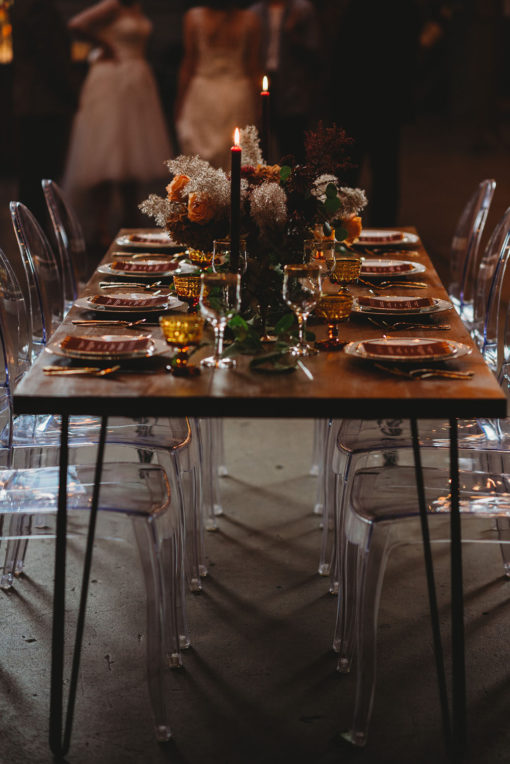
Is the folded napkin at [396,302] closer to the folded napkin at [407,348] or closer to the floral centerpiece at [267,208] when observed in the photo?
the floral centerpiece at [267,208]

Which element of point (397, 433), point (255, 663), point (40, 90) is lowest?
point (255, 663)

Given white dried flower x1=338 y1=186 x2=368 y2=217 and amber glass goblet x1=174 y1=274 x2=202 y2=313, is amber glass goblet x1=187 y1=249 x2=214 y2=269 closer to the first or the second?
amber glass goblet x1=174 y1=274 x2=202 y2=313

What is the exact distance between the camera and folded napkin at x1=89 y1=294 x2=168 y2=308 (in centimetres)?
254

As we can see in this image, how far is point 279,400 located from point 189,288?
80 centimetres

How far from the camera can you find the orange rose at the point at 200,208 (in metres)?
2.31

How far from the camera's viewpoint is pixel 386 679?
7.72 feet

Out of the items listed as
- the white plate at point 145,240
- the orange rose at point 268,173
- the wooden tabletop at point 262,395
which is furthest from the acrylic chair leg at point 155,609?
the white plate at point 145,240

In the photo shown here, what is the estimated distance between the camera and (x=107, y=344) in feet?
7.00

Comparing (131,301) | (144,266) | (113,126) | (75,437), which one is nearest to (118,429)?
(75,437)

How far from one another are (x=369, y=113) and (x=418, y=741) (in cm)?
453

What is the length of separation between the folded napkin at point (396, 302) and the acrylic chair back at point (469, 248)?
42.4 inches

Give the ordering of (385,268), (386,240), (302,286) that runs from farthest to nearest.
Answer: (386,240) → (385,268) → (302,286)

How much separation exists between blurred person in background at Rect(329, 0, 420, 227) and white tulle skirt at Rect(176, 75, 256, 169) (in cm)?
69

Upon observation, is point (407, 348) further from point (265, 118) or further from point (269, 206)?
point (265, 118)
